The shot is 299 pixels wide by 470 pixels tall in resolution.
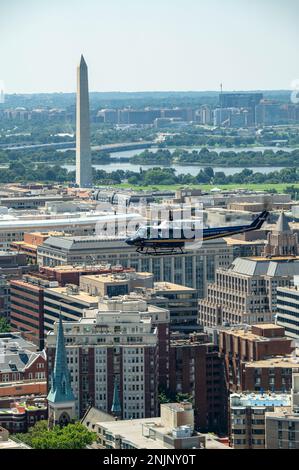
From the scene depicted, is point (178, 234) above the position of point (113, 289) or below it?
above

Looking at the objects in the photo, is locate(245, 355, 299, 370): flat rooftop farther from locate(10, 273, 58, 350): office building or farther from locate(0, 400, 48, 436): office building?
locate(10, 273, 58, 350): office building

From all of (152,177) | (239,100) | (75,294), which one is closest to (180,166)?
(152,177)

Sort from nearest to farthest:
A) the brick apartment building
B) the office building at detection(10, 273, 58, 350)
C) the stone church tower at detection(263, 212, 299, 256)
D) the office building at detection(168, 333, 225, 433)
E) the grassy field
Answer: the brick apartment building < the office building at detection(168, 333, 225, 433) < the office building at detection(10, 273, 58, 350) < the stone church tower at detection(263, 212, 299, 256) < the grassy field

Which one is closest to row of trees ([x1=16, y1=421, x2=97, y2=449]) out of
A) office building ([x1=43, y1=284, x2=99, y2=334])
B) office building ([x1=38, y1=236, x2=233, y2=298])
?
office building ([x1=43, y1=284, x2=99, y2=334])

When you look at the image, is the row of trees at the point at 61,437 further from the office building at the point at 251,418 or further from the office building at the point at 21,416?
the office building at the point at 251,418

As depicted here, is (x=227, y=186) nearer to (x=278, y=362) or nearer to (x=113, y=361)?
(x=113, y=361)

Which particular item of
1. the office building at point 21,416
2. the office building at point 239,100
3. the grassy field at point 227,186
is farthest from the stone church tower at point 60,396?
the office building at point 239,100

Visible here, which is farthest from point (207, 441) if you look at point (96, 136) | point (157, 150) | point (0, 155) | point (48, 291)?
point (96, 136)

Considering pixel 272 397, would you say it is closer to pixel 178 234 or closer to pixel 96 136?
pixel 178 234
